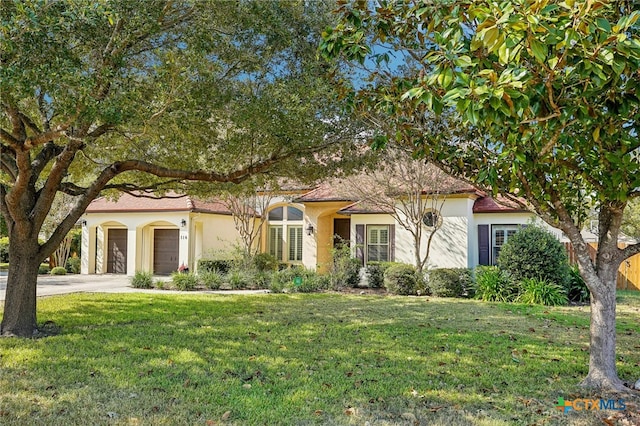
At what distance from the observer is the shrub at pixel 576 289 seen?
15792 mm

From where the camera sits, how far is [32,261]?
9195 mm

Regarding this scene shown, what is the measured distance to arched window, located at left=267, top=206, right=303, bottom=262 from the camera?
2505 centimetres

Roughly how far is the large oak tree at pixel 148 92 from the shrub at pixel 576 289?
33.1 ft

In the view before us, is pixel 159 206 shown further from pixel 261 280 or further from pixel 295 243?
pixel 261 280

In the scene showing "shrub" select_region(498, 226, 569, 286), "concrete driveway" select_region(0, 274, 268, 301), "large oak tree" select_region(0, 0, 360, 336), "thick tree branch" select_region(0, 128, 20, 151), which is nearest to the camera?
"large oak tree" select_region(0, 0, 360, 336)

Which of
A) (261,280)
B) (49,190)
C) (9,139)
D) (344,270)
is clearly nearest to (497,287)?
(344,270)

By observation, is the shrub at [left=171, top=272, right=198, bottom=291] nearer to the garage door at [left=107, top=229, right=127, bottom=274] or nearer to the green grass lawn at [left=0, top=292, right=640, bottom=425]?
the green grass lawn at [left=0, top=292, right=640, bottom=425]

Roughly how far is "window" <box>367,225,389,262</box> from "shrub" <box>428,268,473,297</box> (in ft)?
13.0

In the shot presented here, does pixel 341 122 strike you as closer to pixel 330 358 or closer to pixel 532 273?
pixel 330 358

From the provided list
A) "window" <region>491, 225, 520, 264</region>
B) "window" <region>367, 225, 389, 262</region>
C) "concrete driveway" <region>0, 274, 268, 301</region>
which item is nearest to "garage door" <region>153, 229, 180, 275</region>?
"concrete driveway" <region>0, 274, 268, 301</region>

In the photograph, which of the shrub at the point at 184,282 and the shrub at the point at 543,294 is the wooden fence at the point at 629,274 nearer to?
the shrub at the point at 543,294

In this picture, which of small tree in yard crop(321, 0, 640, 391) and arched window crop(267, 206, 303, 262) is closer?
small tree in yard crop(321, 0, 640, 391)

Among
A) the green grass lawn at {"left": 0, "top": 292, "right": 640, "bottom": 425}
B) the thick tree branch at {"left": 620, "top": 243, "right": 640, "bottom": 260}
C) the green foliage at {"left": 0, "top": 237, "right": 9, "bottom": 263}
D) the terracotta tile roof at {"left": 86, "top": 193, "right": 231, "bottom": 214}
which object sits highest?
the terracotta tile roof at {"left": 86, "top": 193, "right": 231, "bottom": 214}

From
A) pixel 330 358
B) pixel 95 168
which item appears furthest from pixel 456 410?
pixel 95 168
